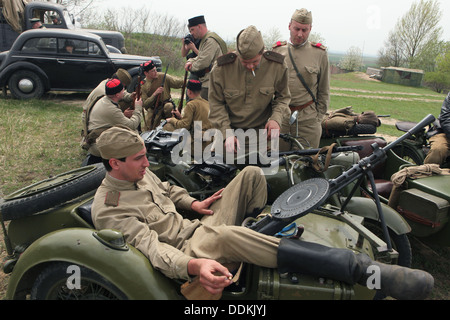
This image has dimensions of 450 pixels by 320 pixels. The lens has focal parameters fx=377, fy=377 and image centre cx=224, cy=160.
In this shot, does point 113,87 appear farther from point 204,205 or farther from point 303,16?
point 204,205

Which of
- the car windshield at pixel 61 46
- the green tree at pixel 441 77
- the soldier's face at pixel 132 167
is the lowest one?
the green tree at pixel 441 77

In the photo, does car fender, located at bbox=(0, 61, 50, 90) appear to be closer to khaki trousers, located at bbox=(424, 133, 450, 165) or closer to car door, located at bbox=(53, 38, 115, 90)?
car door, located at bbox=(53, 38, 115, 90)

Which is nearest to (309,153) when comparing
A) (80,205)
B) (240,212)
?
(240,212)

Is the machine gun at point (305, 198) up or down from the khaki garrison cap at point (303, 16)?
down

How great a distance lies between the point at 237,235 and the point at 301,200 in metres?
0.46

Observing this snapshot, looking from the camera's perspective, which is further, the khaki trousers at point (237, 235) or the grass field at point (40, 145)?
the grass field at point (40, 145)

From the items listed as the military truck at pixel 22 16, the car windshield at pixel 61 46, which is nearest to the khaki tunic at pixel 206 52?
the car windshield at pixel 61 46

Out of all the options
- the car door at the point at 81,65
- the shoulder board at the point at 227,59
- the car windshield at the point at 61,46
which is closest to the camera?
the shoulder board at the point at 227,59

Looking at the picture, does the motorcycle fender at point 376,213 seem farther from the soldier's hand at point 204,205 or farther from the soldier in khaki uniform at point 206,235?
the soldier's hand at point 204,205

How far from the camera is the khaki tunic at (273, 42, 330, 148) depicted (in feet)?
14.5

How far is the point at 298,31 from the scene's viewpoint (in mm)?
4242

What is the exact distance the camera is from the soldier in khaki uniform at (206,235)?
199 cm

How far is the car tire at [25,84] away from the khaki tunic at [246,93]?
7.16 meters
